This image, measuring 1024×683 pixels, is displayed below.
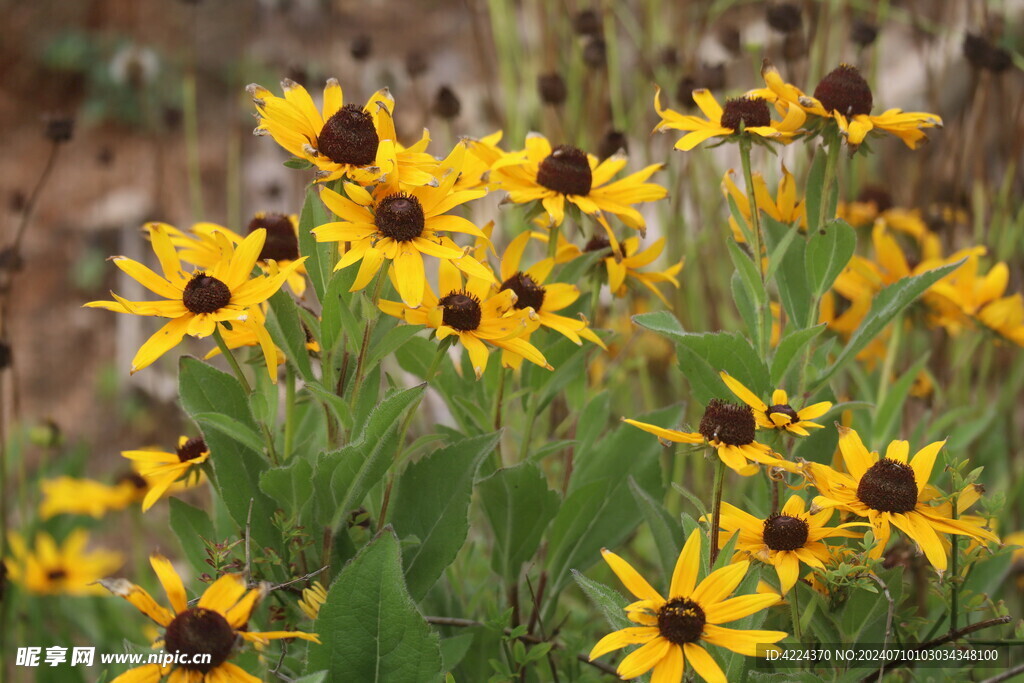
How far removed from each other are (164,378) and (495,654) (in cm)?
247

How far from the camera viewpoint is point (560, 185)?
99 centimetres

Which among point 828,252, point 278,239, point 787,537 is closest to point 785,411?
point 787,537

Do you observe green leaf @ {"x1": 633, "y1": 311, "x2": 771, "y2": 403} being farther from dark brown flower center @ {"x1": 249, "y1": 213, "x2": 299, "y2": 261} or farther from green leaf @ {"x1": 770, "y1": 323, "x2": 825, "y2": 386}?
dark brown flower center @ {"x1": 249, "y1": 213, "x2": 299, "y2": 261}

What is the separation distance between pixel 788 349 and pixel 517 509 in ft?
1.05

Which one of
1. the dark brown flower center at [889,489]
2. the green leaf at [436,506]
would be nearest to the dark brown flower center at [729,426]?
the dark brown flower center at [889,489]

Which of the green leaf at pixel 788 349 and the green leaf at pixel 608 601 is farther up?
the green leaf at pixel 788 349

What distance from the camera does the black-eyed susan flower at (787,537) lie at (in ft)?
2.57

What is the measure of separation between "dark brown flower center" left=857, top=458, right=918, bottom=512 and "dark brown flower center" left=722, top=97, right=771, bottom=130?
38cm

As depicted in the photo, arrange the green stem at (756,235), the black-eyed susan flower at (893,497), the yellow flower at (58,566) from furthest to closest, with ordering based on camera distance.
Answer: the yellow flower at (58,566) < the green stem at (756,235) < the black-eyed susan flower at (893,497)

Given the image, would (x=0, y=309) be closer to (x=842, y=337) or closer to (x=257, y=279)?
(x=257, y=279)

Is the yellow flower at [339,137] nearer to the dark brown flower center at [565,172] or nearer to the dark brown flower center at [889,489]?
the dark brown flower center at [565,172]

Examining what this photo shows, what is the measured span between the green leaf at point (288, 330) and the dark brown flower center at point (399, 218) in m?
0.12

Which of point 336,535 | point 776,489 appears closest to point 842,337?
point 776,489

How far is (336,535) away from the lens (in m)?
0.93
